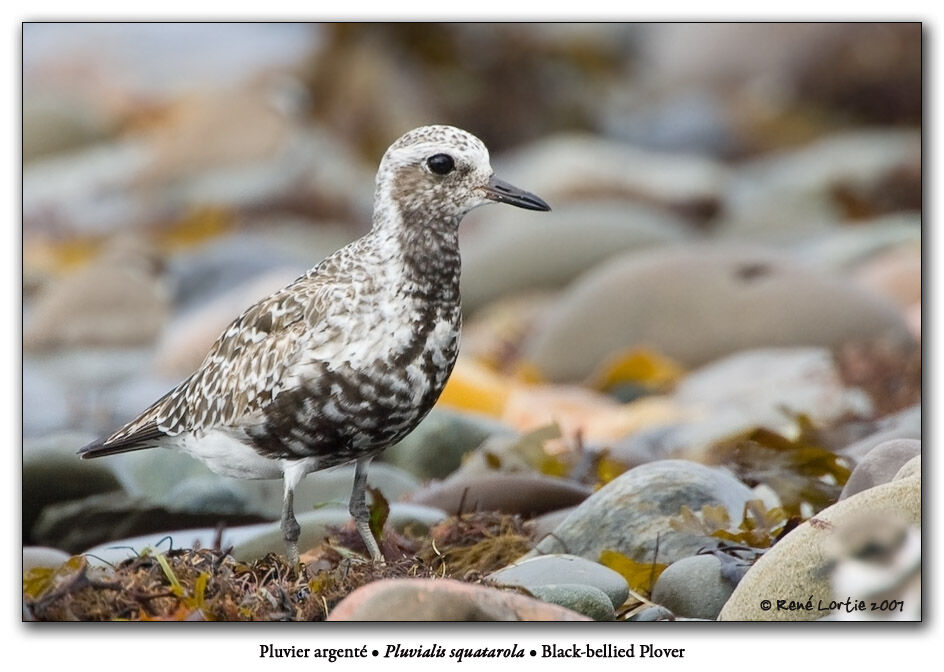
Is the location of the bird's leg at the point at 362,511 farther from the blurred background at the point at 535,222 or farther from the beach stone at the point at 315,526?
the blurred background at the point at 535,222

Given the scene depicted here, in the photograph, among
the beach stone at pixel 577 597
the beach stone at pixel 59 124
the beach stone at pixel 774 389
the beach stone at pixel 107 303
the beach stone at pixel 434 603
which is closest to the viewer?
the beach stone at pixel 434 603

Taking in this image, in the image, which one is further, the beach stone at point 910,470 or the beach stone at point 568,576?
the beach stone at point 910,470

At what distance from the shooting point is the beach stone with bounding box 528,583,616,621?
14.8 feet

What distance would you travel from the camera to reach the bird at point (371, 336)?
170 inches

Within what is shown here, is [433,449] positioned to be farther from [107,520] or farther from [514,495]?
[107,520]

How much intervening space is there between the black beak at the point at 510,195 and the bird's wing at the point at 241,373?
0.65 m

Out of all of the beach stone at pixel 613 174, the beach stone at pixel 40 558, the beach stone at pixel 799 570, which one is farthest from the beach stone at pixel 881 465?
the beach stone at pixel 613 174

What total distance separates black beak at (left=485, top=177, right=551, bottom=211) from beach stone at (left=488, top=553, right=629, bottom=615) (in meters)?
1.25

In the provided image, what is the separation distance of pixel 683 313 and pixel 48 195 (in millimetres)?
3586

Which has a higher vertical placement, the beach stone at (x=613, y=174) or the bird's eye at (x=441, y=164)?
the beach stone at (x=613, y=174)

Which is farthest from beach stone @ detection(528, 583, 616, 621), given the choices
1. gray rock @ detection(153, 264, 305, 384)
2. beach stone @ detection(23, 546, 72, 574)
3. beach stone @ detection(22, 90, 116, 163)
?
beach stone @ detection(22, 90, 116, 163)

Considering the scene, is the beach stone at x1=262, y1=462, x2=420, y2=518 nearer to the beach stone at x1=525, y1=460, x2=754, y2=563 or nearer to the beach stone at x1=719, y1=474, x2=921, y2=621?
the beach stone at x1=525, y1=460, x2=754, y2=563
